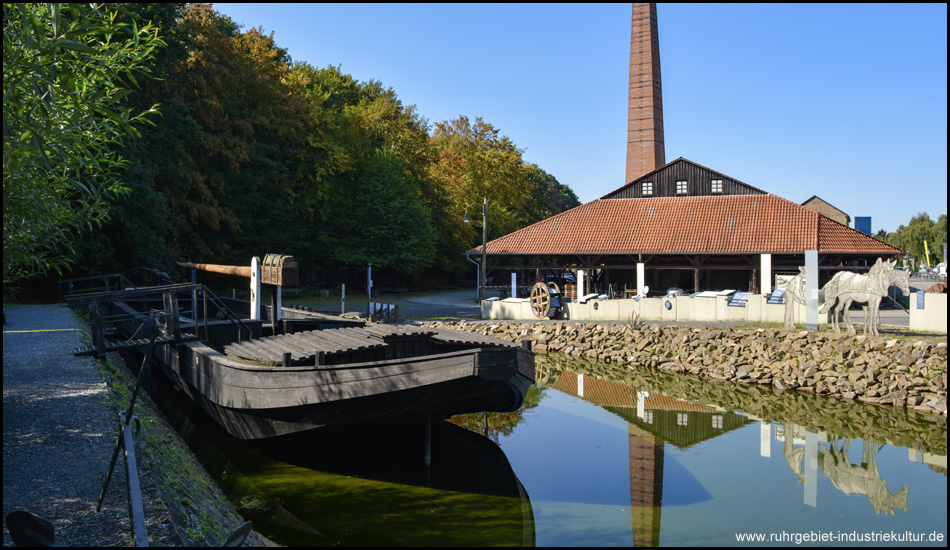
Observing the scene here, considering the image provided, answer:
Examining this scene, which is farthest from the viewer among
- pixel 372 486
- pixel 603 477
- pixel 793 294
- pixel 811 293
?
pixel 793 294

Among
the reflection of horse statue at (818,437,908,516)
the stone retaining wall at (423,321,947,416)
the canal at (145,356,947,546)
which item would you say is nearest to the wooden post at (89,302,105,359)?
the canal at (145,356,947,546)

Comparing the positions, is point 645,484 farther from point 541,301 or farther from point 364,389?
point 541,301

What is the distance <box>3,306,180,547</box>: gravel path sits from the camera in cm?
463

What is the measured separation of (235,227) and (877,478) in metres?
26.8

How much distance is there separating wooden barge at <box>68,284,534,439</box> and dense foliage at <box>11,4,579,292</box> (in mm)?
14763

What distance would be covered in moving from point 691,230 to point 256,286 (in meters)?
21.0

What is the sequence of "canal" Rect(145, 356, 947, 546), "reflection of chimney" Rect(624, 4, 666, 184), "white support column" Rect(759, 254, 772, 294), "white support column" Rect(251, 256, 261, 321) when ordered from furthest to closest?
"reflection of chimney" Rect(624, 4, 666, 184), "white support column" Rect(759, 254, 772, 294), "white support column" Rect(251, 256, 261, 321), "canal" Rect(145, 356, 947, 546)

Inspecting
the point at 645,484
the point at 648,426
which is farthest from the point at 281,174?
the point at 645,484

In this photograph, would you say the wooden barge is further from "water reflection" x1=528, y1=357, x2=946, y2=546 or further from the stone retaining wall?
the stone retaining wall

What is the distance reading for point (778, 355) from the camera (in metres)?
15.3

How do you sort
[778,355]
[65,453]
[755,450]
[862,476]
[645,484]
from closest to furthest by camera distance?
1. [65,453]
2. [645,484]
3. [862,476]
4. [755,450]
5. [778,355]

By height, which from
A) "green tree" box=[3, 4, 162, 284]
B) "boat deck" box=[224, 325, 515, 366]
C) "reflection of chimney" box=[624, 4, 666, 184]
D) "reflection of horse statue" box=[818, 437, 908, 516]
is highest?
"reflection of chimney" box=[624, 4, 666, 184]

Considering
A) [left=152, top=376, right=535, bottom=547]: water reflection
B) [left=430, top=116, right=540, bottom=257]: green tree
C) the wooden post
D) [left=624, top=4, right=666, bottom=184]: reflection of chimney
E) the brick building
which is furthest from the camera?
[left=430, top=116, right=540, bottom=257]: green tree

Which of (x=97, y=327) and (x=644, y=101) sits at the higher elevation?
(x=644, y=101)
